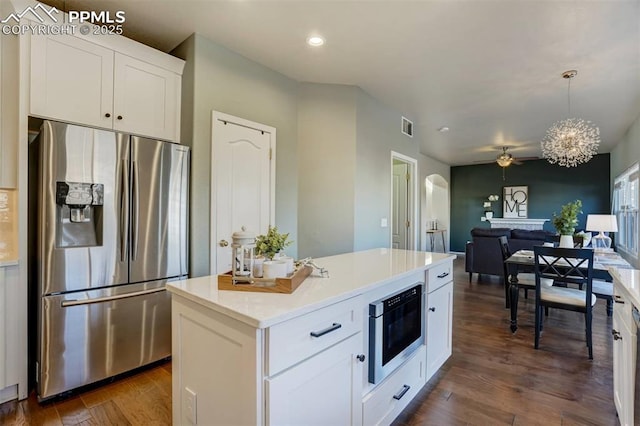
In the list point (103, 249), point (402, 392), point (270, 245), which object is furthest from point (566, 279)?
point (103, 249)

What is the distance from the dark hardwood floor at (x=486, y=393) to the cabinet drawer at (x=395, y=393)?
121mm

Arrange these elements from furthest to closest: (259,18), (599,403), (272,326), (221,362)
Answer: (259,18) < (599,403) < (221,362) < (272,326)

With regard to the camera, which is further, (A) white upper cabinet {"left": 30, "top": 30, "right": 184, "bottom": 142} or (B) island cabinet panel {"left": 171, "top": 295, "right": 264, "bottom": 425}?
(A) white upper cabinet {"left": 30, "top": 30, "right": 184, "bottom": 142}

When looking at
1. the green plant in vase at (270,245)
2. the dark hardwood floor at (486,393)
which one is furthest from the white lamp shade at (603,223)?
the green plant in vase at (270,245)

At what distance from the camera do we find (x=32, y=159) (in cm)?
231

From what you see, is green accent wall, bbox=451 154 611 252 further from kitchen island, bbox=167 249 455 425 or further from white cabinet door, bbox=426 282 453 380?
kitchen island, bbox=167 249 455 425

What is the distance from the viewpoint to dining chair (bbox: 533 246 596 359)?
9.26 ft

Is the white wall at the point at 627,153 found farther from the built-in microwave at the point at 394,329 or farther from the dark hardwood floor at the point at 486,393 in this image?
the built-in microwave at the point at 394,329

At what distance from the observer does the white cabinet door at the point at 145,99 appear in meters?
2.52

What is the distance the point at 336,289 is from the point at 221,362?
1.89ft

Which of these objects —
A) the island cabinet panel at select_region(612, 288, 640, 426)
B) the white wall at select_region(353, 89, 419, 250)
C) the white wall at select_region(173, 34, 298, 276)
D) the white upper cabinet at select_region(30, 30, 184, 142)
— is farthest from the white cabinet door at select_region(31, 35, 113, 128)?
the island cabinet panel at select_region(612, 288, 640, 426)

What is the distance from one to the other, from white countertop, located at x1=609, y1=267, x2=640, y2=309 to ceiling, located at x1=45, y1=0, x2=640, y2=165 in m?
1.86

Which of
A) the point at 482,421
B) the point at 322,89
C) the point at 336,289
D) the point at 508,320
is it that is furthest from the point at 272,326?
the point at 508,320

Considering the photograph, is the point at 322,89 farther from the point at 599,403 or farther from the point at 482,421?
the point at 599,403
